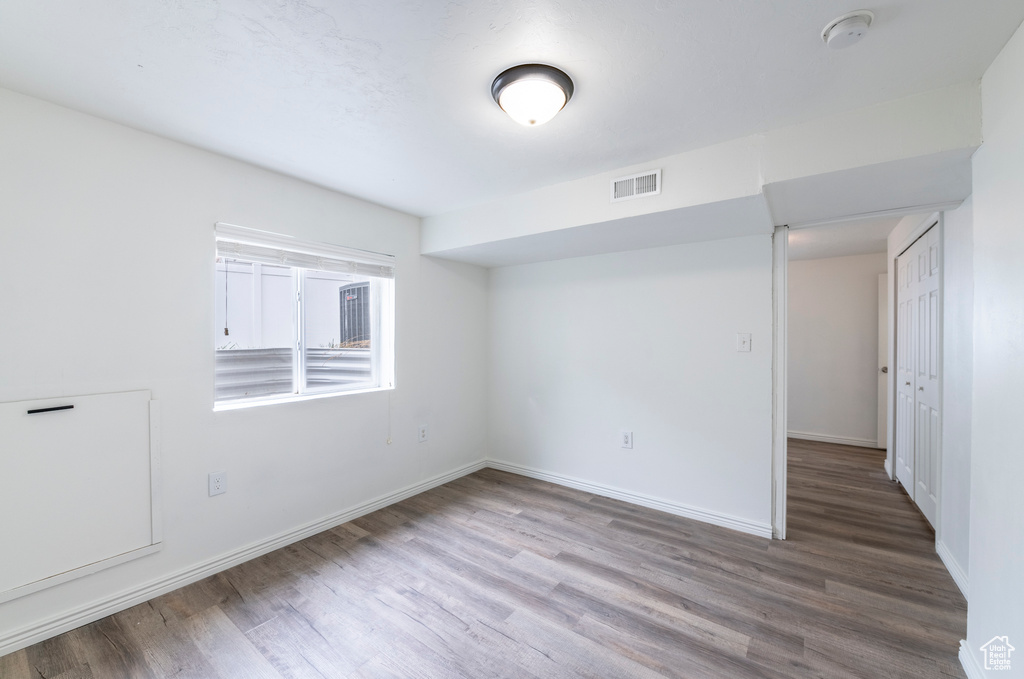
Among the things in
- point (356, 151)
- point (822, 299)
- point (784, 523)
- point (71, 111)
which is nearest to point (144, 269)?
point (71, 111)

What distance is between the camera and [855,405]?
16.6 ft

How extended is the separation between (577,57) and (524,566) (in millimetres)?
2512

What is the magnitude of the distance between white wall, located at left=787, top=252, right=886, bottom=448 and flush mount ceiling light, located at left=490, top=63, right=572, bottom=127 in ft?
17.0

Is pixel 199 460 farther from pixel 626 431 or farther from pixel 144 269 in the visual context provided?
pixel 626 431

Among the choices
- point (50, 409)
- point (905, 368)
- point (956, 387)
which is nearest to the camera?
point (50, 409)

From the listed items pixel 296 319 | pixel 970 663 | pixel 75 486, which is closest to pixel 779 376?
pixel 970 663

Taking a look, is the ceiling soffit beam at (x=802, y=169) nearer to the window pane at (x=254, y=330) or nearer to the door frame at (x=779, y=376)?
the door frame at (x=779, y=376)

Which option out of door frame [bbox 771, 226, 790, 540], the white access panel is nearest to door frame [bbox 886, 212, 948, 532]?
door frame [bbox 771, 226, 790, 540]

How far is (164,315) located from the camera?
7.08 ft

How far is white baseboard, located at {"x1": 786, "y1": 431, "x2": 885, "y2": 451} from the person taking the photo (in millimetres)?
A: 4941

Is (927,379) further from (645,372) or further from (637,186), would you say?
(637,186)

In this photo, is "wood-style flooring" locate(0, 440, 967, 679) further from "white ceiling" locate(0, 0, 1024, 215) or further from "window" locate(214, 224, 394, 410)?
"white ceiling" locate(0, 0, 1024, 215)

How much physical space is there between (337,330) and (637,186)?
230 cm

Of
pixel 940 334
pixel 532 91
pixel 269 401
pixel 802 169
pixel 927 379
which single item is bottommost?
pixel 269 401
